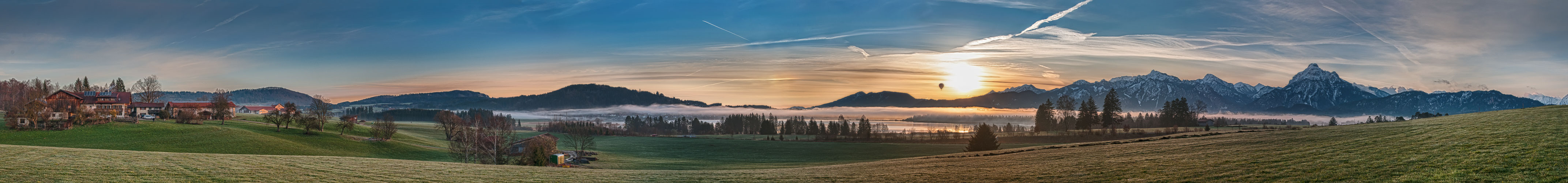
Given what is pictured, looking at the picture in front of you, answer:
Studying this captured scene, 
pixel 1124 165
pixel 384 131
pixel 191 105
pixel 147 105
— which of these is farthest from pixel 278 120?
pixel 1124 165

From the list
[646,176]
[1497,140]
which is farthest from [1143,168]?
[646,176]

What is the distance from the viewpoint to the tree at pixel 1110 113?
112125 mm

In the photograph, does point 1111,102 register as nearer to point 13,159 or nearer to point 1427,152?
point 1427,152

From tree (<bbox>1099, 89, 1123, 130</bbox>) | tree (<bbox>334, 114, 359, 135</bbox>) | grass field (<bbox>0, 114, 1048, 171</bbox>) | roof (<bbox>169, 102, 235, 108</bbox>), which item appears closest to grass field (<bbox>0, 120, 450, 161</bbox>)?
grass field (<bbox>0, 114, 1048, 171</bbox>)

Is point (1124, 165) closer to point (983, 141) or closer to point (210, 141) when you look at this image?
point (983, 141)

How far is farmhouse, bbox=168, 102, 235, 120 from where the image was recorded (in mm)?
94562

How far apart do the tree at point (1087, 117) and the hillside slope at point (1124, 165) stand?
72974mm

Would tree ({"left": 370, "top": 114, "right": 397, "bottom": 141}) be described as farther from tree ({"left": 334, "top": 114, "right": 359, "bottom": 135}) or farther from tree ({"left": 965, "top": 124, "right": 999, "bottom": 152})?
tree ({"left": 965, "top": 124, "right": 999, "bottom": 152})

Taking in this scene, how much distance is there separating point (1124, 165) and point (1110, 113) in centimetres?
9112

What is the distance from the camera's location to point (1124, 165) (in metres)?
30.3

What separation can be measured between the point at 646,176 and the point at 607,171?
15.2 ft

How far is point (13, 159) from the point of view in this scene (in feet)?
94.4

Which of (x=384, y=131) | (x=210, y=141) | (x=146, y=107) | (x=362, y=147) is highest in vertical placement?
(x=146, y=107)

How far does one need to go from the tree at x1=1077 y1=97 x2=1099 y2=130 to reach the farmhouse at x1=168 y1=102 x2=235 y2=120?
121037mm
